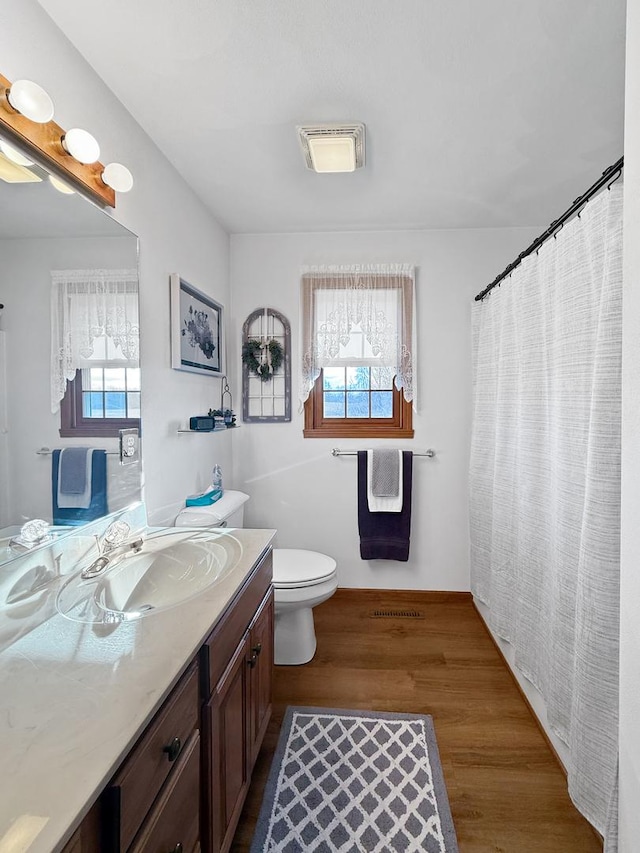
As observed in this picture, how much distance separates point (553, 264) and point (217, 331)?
1761mm

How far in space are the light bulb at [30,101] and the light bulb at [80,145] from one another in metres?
0.14

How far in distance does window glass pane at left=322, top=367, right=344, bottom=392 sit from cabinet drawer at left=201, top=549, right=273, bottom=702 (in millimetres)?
1528

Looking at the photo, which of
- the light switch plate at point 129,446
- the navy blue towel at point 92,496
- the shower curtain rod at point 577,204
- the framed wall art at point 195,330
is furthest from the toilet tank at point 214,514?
the shower curtain rod at point 577,204

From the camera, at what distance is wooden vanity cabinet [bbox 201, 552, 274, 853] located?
107 centimetres

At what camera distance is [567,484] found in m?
1.52

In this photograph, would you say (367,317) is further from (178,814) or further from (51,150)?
(178,814)

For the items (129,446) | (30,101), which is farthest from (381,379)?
(30,101)

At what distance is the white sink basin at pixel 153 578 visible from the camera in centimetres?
117

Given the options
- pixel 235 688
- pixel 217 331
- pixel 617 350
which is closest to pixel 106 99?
pixel 217 331

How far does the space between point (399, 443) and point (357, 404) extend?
1.21 ft

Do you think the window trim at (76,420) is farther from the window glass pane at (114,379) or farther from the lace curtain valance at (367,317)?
the lace curtain valance at (367,317)

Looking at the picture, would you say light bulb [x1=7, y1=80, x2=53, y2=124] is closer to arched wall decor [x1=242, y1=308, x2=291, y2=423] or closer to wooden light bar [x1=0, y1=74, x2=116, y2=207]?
wooden light bar [x1=0, y1=74, x2=116, y2=207]

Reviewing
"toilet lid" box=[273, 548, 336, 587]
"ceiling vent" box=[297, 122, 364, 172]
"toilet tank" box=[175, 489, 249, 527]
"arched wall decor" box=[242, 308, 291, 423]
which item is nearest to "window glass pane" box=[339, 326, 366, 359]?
"arched wall decor" box=[242, 308, 291, 423]

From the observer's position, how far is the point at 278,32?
4.44 feet
